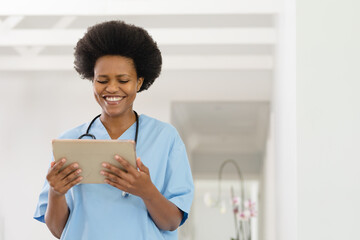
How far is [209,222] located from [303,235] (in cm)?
1324

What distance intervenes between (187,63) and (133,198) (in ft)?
10.3

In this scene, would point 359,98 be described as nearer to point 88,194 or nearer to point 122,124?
point 122,124

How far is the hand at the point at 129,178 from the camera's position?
1.23m

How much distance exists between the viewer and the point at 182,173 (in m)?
1.41

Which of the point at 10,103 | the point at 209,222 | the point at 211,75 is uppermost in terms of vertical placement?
the point at 211,75

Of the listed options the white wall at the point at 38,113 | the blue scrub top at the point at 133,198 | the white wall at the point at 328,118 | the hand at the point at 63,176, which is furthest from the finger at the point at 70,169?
the white wall at the point at 38,113

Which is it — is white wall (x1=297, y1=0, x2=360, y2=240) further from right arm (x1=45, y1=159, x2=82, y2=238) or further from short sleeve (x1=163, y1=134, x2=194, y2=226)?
right arm (x1=45, y1=159, x2=82, y2=238)

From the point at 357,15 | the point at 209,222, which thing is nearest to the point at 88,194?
the point at 357,15

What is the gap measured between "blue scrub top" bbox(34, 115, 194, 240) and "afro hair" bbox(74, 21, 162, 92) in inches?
5.7

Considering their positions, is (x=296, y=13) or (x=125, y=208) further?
(x=296, y=13)

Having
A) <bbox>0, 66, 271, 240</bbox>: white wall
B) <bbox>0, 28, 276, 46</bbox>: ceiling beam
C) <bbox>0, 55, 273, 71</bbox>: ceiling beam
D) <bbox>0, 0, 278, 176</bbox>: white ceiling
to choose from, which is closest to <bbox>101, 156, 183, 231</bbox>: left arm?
<bbox>0, 0, 278, 176</bbox>: white ceiling

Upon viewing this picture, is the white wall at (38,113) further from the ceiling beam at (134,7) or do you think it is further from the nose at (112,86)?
the nose at (112,86)

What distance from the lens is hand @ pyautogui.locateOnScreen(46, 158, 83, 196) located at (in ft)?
4.08

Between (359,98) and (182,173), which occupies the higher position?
(359,98)
